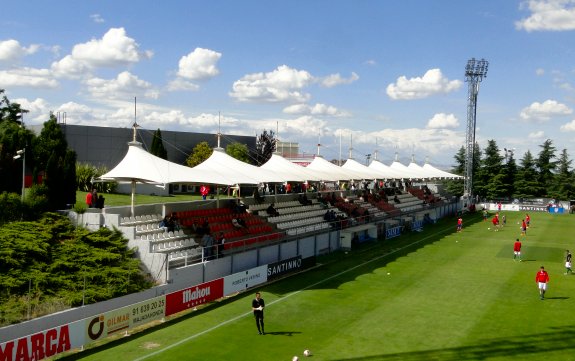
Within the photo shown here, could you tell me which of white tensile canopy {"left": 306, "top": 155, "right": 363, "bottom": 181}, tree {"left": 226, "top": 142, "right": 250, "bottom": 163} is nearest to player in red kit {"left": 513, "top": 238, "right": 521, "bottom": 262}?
white tensile canopy {"left": 306, "top": 155, "right": 363, "bottom": 181}

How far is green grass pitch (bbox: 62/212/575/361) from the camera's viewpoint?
18.5 m

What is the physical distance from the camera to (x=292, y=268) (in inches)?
1259

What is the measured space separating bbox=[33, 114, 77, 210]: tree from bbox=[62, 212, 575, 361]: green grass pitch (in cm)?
1200

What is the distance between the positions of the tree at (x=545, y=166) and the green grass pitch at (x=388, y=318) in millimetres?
75883

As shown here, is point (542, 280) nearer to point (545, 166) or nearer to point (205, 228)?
point (205, 228)

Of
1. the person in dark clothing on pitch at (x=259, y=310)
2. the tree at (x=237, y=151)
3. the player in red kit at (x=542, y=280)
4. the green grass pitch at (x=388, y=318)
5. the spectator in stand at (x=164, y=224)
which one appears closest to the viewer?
the green grass pitch at (x=388, y=318)

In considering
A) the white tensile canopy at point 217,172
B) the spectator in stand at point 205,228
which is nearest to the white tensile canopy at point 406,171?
the white tensile canopy at point 217,172

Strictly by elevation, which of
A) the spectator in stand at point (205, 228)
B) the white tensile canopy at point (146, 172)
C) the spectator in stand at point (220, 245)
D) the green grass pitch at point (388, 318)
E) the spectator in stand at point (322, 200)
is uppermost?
the white tensile canopy at point (146, 172)

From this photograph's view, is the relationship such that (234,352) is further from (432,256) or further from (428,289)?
(432,256)

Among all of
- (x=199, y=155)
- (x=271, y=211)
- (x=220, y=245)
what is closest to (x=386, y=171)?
(x=199, y=155)

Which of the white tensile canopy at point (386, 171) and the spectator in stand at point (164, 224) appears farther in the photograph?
the white tensile canopy at point (386, 171)

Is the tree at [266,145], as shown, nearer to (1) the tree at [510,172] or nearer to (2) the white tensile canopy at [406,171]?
(2) the white tensile canopy at [406,171]

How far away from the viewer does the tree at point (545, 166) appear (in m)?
106

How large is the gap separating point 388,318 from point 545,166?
98653 mm
